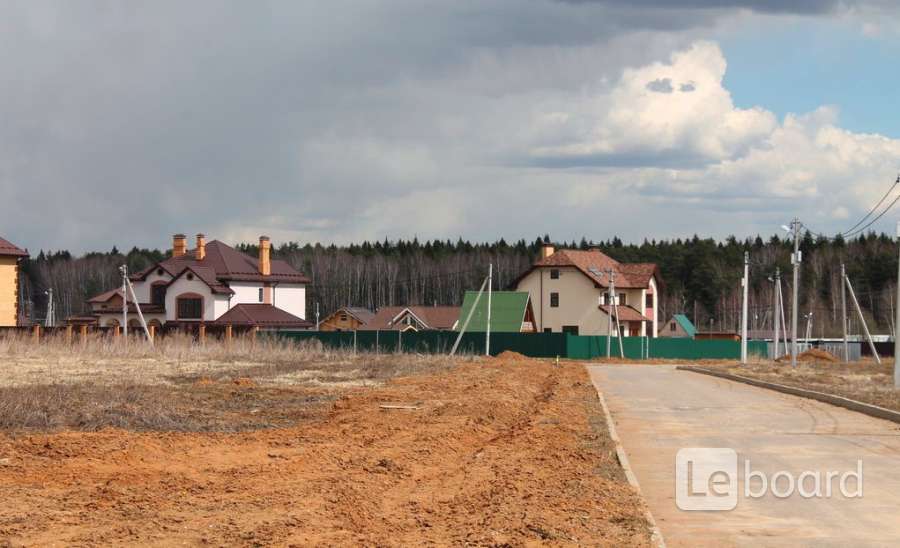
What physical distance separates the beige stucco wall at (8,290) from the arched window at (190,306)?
56.1 feet

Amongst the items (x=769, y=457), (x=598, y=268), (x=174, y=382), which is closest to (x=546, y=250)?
(x=598, y=268)

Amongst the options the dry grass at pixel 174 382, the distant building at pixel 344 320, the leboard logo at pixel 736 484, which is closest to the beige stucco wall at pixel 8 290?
the dry grass at pixel 174 382

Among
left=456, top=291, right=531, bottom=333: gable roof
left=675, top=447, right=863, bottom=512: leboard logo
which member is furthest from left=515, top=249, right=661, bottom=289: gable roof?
left=675, top=447, right=863, bottom=512: leboard logo

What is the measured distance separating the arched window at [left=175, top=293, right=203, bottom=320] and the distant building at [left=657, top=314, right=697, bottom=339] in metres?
50.7

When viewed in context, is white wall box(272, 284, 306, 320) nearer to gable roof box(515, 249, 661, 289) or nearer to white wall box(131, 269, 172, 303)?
white wall box(131, 269, 172, 303)

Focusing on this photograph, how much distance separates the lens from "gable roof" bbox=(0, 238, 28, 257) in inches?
2250

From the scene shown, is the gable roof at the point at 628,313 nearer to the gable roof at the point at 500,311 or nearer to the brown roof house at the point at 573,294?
the brown roof house at the point at 573,294

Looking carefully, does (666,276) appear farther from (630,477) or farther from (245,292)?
(630,477)

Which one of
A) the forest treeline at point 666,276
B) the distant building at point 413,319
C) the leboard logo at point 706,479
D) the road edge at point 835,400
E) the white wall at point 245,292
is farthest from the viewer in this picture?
the forest treeline at point 666,276

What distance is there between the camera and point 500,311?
3024 inches

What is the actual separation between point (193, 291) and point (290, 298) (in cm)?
799

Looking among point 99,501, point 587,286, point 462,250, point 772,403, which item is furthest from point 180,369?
point 462,250

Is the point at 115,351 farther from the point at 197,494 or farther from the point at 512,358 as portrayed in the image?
the point at 197,494

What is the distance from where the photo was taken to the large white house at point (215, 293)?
73875mm
